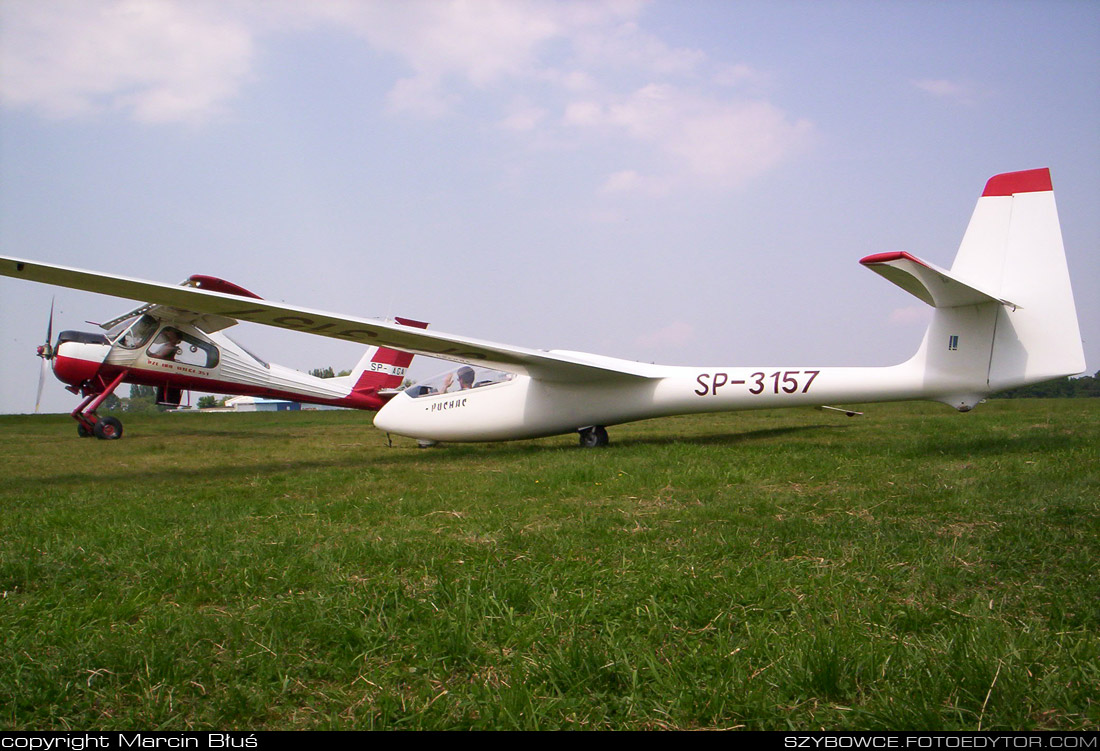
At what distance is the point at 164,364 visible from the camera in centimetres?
1602

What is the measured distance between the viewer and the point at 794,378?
8.66 metres

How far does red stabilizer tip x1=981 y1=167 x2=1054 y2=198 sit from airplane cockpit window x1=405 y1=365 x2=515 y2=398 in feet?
21.5

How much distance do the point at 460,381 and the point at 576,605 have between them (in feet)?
27.3

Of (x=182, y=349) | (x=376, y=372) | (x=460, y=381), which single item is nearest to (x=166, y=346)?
(x=182, y=349)

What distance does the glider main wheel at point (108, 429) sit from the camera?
1478cm

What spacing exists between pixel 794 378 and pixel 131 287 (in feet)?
25.5

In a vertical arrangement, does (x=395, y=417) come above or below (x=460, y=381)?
below

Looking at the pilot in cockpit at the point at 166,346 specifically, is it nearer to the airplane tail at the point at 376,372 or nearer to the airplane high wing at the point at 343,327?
the airplane tail at the point at 376,372

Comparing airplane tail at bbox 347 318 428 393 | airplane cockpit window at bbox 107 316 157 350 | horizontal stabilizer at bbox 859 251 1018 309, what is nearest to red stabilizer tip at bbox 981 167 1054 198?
horizontal stabilizer at bbox 859 251 1018 309

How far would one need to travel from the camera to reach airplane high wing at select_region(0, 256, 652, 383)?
22.7 ft

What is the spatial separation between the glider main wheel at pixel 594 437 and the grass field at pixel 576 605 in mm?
4337

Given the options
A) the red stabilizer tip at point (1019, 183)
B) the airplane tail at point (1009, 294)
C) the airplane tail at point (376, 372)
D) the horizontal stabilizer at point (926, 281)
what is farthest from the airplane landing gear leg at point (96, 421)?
the red stabilizer tip at point (1019, 183)

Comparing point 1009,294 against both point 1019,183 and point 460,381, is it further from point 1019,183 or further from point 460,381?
point 460,381

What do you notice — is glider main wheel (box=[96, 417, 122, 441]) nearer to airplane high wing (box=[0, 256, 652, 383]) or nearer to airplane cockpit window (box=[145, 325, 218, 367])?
airplane cockpit window (box=[145, 325, 218, 367])
